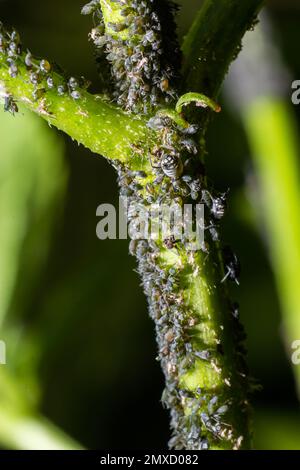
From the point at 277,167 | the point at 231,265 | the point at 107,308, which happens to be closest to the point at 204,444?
the point at 231,265

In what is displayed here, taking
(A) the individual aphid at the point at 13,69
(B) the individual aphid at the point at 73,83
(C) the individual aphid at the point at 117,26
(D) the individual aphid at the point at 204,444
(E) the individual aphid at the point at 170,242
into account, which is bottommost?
(D) the individual aphid at the point at 204,444

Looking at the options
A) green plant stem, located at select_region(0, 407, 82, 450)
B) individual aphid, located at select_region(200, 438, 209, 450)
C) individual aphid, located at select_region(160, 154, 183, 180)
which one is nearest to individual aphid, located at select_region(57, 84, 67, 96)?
individual aphid, located at select_region(160, 154, 183, 180)

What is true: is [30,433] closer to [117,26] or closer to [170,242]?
[170,242]

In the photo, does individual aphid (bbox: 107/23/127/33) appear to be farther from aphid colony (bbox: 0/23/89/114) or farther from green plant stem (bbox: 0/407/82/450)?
green plant stem (bbox: 0/407/82/450)

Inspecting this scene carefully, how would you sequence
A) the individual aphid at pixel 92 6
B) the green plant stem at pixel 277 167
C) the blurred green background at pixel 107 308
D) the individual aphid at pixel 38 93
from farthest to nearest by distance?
1. the blurred green background at pixel 107 308
2. the green plant stem at pixel 277 167
3. the individual aphid at pixel 92 6
4. the individual aphid at pixel 38 93

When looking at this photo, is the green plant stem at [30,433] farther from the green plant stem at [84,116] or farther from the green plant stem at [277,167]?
the green plant stem at [84,116]

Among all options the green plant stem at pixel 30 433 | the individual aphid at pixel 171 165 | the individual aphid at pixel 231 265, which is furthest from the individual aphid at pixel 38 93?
the green plant stem at pixel 30 433

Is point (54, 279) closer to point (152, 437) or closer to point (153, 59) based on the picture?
point (152, 437)
